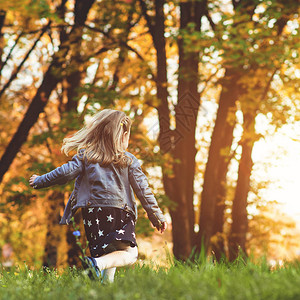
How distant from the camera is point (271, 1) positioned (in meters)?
7.83

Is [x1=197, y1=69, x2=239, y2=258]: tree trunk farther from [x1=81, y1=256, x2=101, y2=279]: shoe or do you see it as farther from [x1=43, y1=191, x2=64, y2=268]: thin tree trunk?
[x1=81, y1=256, x2=101, y2=279]: shoe

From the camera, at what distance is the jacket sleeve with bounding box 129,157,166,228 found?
4.00 m

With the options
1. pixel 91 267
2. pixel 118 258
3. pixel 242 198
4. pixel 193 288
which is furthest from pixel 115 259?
pixel 242 198

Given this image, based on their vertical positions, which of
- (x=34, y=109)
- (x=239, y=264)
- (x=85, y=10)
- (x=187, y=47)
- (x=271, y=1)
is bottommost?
(x=239, y=264)

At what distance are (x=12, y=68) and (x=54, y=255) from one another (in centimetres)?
579

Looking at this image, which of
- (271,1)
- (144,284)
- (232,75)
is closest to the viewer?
(144,284)

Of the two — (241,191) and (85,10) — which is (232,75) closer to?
(241,191)

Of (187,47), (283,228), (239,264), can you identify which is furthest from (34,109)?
(283,228)

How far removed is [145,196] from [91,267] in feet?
3.03

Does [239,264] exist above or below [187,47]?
below

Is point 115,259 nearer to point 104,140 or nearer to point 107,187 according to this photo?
point 107,187

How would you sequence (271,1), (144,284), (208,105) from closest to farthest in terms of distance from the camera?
(144,284) < (271,1) < (208,105)

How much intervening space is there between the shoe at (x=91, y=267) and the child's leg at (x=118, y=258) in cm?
5

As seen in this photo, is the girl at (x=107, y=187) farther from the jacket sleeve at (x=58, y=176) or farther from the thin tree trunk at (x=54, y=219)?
the thin tree trunk at (x=54, y=219)
